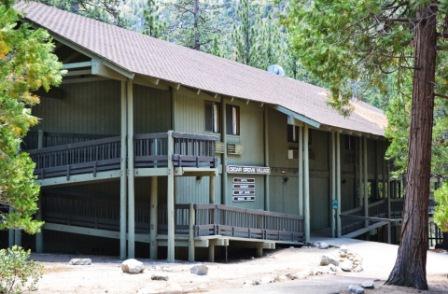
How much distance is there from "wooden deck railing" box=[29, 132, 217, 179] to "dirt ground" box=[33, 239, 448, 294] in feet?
8.98

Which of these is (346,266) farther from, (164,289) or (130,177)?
(164,289)

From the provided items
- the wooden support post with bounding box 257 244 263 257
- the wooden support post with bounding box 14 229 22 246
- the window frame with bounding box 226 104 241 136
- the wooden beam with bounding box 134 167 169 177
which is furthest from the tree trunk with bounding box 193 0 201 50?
the wooden beam with bounding box 134 167 169 177

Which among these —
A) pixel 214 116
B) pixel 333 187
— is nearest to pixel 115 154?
pixel 214 116

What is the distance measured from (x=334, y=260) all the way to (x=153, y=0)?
1107 inches

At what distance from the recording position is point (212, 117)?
23109mm

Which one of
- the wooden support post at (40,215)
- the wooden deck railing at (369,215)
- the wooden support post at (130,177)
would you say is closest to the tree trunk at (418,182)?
the wooden support post at (130,177)

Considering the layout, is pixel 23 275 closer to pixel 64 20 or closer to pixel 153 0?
pixel 64 20

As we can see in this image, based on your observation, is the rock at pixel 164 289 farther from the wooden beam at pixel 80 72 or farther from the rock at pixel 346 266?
the wooden beam at pixel 80 72

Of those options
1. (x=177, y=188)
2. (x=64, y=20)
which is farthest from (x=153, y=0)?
(x=177, y=188)

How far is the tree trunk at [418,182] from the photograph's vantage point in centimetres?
1367

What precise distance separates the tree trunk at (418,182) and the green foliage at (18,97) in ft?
25.2

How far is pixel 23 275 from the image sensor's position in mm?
10430

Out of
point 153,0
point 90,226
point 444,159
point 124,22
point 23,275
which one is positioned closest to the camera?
point 23,275

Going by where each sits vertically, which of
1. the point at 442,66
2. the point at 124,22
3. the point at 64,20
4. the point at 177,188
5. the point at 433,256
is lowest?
the point at 433,256
